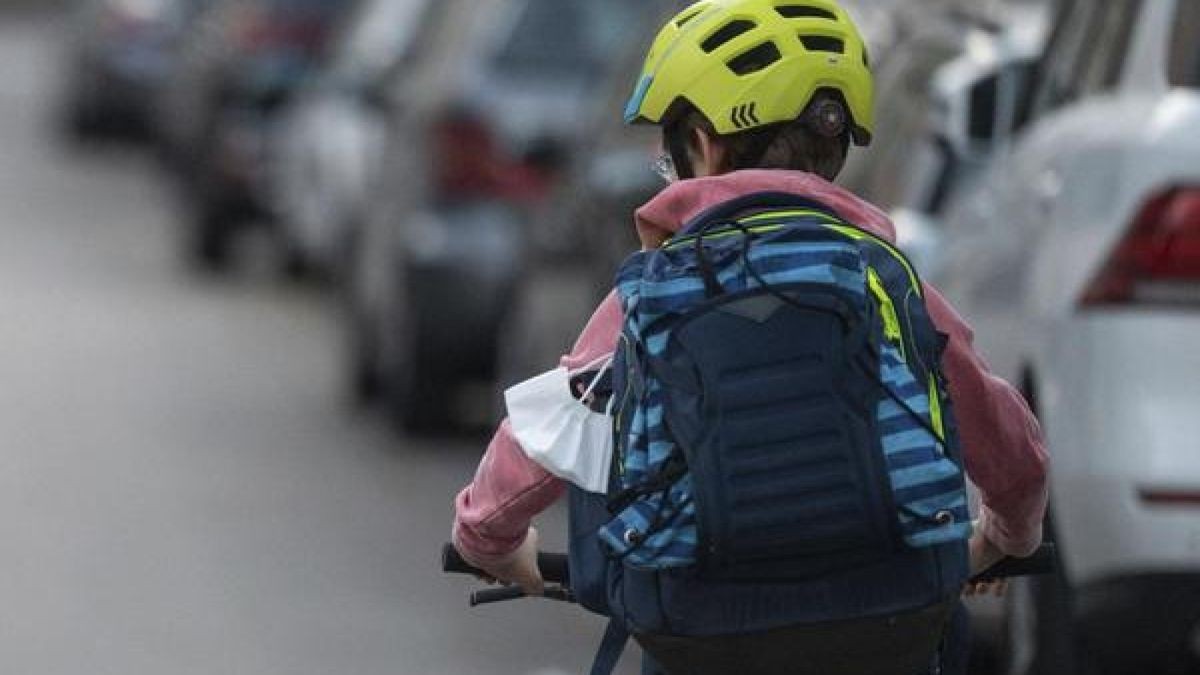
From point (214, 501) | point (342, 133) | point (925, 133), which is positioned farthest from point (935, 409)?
point (342, 133)

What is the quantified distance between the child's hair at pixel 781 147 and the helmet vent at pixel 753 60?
2.7 inches

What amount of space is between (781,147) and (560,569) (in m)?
0.52

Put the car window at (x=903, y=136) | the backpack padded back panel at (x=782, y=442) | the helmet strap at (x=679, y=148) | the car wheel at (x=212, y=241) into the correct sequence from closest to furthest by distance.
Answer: the backpack padded back panel at (x=782, y=442)
the helmet strap at (x=679, y=148)
the car window at (x=903, y=136)
the car wheel at (x=212, y=241)

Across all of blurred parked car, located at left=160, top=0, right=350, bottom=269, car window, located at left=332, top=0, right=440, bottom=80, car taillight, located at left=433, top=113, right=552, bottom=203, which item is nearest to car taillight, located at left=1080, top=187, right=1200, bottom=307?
car taillight, located at left=433, top=113, right=552, bottom=203

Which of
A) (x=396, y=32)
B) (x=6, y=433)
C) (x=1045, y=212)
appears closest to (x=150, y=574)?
(x=6, y=433)

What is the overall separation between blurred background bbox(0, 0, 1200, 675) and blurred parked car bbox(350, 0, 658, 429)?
1 cm

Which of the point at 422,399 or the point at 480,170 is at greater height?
the point at 480,170

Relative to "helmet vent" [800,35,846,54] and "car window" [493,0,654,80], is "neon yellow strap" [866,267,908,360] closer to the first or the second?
"helmet vent" [800,35,846,54]

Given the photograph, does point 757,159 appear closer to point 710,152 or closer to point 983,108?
point 710,152

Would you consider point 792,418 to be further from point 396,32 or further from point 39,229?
point 39,229

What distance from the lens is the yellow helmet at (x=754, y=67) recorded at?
13.2 feet

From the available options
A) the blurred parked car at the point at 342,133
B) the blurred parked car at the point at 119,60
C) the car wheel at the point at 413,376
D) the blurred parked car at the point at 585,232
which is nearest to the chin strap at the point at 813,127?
the blurred parked car at the point at 585,232

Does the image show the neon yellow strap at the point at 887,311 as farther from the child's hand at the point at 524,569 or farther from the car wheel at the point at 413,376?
the car wheel at the point at 413,376

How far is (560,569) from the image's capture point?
422 cm
